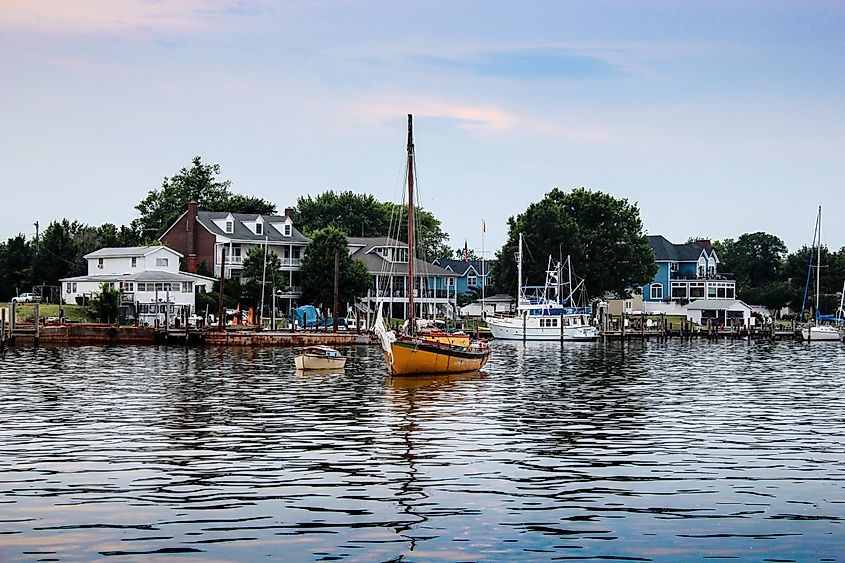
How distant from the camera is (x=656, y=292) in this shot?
557 feet

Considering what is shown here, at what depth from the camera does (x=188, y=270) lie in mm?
130875

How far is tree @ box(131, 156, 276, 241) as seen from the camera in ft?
546

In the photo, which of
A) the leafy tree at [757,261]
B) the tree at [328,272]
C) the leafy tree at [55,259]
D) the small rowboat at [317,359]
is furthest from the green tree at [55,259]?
the leafy tree at [757,261]

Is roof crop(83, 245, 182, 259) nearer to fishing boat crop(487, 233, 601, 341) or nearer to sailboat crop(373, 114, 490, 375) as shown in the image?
fishing boat crop(487, 233, 601, 341)

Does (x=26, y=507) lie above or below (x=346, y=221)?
below

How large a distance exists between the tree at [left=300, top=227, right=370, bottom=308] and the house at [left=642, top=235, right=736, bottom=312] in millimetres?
58995

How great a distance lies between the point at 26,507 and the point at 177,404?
73.5 ft

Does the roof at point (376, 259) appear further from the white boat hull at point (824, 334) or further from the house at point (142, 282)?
the white boat hull at point (824, 334)

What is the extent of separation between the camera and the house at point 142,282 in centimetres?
11719

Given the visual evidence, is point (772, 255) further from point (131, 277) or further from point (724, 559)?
point (724, 559)

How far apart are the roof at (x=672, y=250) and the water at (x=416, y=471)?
116 meters

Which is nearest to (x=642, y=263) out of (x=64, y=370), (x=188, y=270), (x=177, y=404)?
(x=188, y=270)

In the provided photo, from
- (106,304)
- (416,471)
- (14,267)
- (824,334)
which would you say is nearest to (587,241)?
(824,334)

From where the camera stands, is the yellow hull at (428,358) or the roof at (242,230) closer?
the yellow hull at (428,358)
